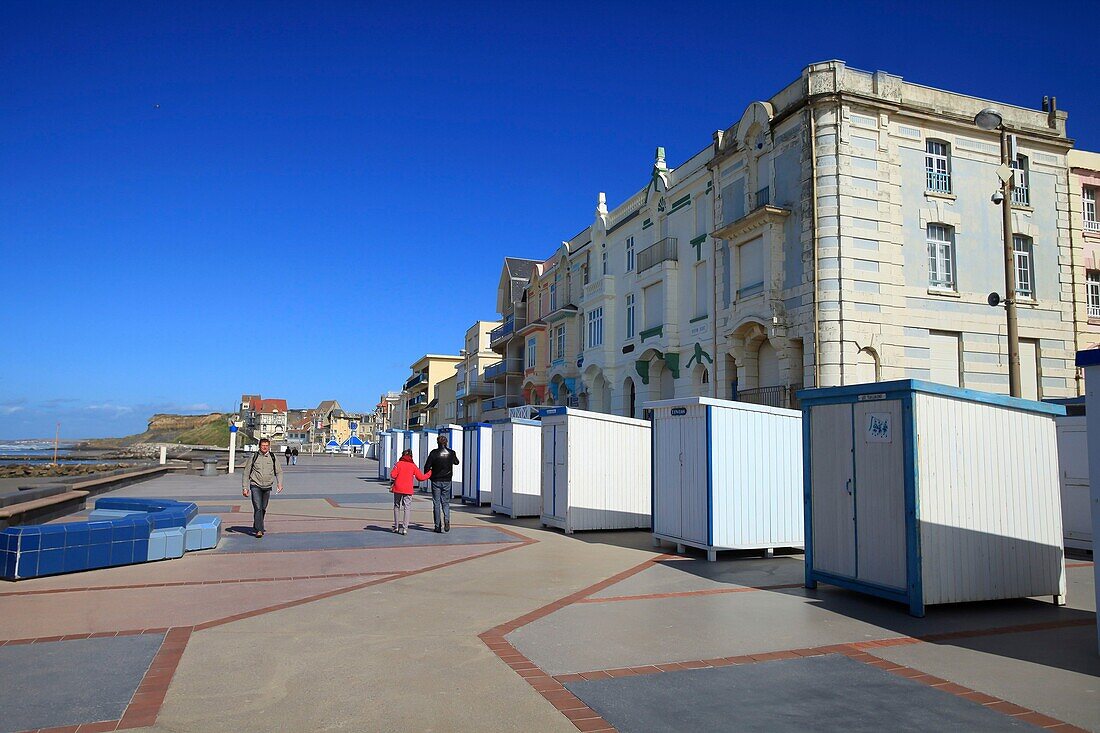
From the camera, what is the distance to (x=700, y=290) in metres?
27.5

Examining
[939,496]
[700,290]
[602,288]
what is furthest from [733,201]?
[939,496]

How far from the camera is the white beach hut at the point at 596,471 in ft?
49.0

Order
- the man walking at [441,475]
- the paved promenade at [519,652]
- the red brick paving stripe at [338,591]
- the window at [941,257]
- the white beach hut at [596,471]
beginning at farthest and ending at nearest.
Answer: the window at [941,257] < the white beach hut at [596,471] < the man walking at [441,475] < the red brick paving stripe at [338,591] < the paved promenade at [519,652]

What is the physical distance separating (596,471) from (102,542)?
827cm

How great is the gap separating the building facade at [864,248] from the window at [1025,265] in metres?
0.04

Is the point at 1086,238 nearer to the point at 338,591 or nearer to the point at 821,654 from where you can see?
the point at 821,654

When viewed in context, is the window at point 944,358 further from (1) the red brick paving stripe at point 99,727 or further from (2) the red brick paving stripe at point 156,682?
(1) the red brick paving stripe at point 99,727

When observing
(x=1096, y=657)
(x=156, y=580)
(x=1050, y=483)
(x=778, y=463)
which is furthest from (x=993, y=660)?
(x=156, y=580)

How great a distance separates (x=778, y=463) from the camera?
470 inches

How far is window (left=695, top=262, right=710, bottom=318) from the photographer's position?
89.0 feet

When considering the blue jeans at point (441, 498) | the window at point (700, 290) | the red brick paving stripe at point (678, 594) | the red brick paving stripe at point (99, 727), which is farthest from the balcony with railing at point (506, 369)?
the red brick paving stripe at point (99, 727)

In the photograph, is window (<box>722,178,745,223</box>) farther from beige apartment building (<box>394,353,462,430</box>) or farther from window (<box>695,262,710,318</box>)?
beige apartment building (<box>394,353,462,430</box>)

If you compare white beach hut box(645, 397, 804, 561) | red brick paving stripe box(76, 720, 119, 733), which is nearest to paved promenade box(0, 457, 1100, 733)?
red brick paving stripe box(76, 720, 119, 733)

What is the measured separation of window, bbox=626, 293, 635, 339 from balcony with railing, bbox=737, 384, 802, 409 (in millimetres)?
8265
